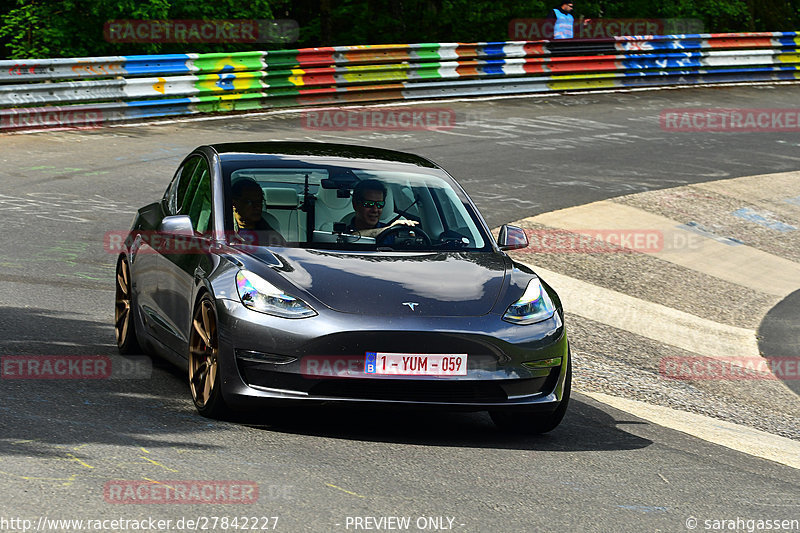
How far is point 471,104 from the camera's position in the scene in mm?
25453

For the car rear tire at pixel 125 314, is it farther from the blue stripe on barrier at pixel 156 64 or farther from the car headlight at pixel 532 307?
the blue stripe on barrier at pixel 156 64

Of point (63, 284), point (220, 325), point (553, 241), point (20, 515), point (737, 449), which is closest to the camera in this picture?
point (20, 515)

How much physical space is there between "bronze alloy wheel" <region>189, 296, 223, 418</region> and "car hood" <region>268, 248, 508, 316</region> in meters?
0.48

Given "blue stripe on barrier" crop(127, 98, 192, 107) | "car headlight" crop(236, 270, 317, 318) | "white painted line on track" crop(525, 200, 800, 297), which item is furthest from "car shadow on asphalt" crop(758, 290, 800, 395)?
"blue stripe on barrier" crop(127, 98, 192, 107)

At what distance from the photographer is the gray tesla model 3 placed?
21.0ft

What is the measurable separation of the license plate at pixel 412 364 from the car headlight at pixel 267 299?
0.40m

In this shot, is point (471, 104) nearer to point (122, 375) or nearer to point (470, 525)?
point (122, 375)

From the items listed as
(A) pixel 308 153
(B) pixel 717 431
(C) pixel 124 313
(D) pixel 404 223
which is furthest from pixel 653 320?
(C) pixel 124 313

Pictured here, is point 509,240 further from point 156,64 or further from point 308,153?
point 156,64

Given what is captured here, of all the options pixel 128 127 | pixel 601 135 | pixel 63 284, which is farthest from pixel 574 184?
pixel 63 284

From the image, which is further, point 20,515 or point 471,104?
point 471,104

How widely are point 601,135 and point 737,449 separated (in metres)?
15.2

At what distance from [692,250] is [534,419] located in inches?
358

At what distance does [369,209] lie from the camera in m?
7.76
